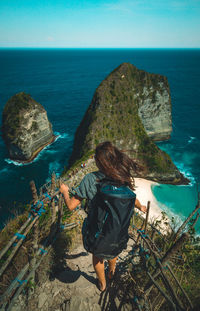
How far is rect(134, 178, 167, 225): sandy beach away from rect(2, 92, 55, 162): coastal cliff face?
20.6 meters

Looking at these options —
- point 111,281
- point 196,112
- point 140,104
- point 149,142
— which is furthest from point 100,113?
point 196,112

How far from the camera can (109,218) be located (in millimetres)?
2691

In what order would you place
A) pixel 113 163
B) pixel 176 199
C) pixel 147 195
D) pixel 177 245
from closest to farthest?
pixel 113 163
pixel 177 245
pixel 147 195
pixel 176 199

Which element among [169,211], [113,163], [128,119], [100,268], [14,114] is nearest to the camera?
[113,163]

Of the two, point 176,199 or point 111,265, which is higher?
point 111,265

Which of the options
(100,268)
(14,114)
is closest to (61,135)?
(14,114)

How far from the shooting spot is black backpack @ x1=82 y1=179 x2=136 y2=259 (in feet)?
8.43

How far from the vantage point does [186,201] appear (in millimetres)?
25594

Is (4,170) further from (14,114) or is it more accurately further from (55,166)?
(14,114)

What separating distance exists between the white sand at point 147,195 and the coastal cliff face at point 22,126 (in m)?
20.6

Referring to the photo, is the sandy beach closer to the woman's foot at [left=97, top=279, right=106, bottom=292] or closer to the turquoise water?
the turquoise water

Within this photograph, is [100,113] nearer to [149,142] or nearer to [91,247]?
[149,142]

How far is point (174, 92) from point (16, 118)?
6875 centimetres

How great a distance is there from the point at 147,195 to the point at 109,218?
2402cm
